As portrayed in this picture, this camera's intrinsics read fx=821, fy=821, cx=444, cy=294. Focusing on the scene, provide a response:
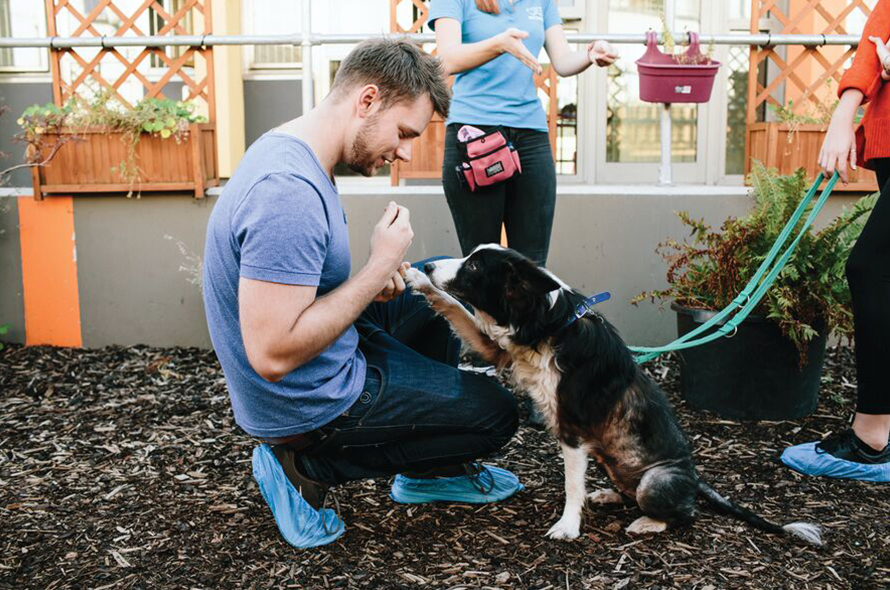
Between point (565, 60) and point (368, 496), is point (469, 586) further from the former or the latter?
point (565, 60)

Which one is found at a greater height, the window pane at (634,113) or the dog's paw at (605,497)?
the window pane at (634,113)

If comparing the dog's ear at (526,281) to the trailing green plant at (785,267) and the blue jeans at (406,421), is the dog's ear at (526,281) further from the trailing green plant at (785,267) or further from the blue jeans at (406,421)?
the trailing green plant at (785,267)

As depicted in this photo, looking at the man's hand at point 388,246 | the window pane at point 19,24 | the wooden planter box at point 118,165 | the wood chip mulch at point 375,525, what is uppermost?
the window pane at point 19,24

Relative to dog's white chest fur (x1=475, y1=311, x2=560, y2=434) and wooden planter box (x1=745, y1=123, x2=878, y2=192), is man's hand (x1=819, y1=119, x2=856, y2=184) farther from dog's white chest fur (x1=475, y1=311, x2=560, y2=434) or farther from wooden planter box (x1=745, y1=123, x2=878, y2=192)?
wooden planter box (x1=745, y1=123, x2=878, y2=192)

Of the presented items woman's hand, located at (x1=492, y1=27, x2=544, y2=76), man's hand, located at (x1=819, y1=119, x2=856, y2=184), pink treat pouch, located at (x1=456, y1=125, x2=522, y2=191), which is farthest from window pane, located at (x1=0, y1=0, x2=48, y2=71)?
man's hand, located at (x1=819, y1=119, x2=856, y2=184)

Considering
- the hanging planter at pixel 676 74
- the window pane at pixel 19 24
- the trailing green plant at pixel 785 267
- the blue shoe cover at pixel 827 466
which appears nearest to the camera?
the blue shoe cover at pixel 827 466

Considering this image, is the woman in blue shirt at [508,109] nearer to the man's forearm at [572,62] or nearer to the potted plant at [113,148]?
the man's forearm at [572,62]

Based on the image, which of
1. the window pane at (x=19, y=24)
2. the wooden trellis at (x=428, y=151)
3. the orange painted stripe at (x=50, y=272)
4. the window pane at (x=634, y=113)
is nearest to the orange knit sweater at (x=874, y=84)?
the wooden trellis at (x=428, y=151)

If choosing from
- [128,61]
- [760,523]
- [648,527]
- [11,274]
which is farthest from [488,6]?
[11,274]

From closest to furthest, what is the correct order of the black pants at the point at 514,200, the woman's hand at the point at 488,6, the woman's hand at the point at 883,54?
the woman's hand at the point at 883,54, the woman's hand at the point at 488,6, the black pants at the point at 514,200

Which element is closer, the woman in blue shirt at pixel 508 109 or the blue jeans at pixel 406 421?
the blue jeans at pixel 406 421

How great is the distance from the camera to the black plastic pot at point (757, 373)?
3.91 meters

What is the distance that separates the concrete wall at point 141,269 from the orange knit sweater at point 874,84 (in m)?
3.68

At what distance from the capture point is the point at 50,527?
295 cm
